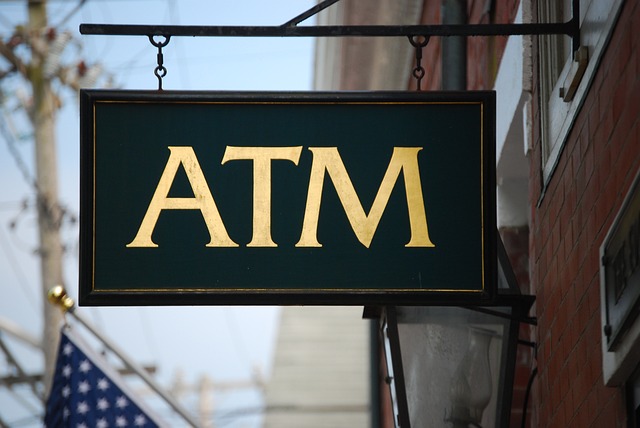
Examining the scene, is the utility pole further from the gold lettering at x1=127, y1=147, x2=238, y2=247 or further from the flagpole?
the gold lettering at x1=127, y1=147, x2=238, y2=247

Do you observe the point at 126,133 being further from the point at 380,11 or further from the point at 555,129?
the point at 380,11

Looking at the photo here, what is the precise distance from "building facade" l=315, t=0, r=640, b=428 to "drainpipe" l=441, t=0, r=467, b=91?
0.99ft

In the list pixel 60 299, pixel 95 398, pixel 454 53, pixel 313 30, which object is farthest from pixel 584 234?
pixel 95 398

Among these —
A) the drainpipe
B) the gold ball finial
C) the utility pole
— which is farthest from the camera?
the utility pole

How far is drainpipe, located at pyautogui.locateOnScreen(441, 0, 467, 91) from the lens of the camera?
256 inches

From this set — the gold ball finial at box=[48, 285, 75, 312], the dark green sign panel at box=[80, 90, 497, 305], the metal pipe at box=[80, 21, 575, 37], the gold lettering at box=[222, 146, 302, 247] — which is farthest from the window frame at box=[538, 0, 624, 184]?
the gold ball finial at box=[48, 285, 75, 312]

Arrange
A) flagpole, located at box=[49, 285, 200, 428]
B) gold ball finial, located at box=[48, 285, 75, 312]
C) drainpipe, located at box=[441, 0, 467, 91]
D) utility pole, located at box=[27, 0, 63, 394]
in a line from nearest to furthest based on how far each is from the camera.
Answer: drainpipe, located at box=[441, 0, 467, 91], gold ball finial, located at box=[48, 285, 75, 312], flagpole, located at box=[49, 285, 200, 428], utility pole, located at box=[27, 0, 63, 394]

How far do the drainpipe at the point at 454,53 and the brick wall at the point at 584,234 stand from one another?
188 cm

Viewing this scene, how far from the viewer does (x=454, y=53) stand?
661 cm

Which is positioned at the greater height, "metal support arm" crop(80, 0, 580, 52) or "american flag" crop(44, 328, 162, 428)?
"metal support arm" crop(80, 0, 580, 52)

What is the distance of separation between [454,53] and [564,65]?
216 centimetres

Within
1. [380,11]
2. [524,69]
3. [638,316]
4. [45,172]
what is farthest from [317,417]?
[638,316]

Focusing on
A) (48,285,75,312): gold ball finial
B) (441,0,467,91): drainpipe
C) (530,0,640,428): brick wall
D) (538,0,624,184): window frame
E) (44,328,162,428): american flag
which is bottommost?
(44,328,162,428): american flag

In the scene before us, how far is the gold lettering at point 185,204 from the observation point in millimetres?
3926
